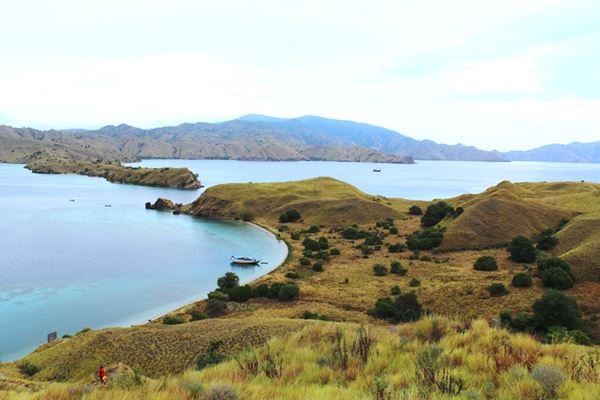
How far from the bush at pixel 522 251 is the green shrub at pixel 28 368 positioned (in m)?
46.7

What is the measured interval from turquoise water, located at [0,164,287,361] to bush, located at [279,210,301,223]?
7.68 metres

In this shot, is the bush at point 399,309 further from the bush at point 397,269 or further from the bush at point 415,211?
the bush at point 415,211

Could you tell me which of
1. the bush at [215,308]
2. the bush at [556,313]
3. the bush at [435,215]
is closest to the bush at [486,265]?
the bush at [556,313]

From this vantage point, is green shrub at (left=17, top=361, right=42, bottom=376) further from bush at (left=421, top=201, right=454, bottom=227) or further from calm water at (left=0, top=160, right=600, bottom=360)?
bush at (left=421, top=201, right=454, bottom=227)

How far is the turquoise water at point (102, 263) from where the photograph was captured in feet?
122

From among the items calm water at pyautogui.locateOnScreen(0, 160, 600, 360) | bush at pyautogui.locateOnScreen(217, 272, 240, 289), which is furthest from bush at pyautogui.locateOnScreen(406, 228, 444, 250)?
bush at pyautogui.locateOnScreen(217, 272, 240, 289)

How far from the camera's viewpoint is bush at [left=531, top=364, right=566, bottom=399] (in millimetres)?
7219

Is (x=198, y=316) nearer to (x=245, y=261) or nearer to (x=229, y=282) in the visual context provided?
(x=229, y=282)

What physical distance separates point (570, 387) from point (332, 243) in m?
58.7

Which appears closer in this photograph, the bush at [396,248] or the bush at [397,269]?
the bush at [397,269]

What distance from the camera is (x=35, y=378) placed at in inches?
856

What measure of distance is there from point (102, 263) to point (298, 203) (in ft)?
155

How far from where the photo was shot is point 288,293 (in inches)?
1535

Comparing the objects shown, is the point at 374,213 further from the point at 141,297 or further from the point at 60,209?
the point at 60,209
